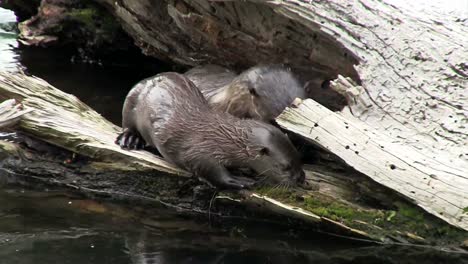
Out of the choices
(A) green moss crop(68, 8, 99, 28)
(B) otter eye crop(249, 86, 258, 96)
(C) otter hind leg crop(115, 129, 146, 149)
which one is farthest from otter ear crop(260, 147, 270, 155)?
(A) green moss crop(68, 8, 99, 28)

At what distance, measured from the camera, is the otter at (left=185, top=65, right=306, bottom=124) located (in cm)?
460

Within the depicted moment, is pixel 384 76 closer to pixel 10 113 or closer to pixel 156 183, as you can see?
pixel 156 183

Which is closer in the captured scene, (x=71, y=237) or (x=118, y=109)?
(x=71, y=237)

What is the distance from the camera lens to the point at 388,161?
3896 millimetres

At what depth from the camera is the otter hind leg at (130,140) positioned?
15.9 ft

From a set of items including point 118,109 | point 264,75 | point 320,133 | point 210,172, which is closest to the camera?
point 320,133

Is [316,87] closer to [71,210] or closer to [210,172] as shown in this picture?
[210,172]

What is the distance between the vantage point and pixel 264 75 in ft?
15.5

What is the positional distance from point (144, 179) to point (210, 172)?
59cm

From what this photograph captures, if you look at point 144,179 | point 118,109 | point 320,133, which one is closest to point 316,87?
point 320,133

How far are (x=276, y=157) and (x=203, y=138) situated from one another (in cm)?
51

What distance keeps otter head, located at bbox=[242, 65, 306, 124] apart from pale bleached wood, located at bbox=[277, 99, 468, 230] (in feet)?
1.41

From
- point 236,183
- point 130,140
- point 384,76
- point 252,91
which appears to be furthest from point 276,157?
point 130,140

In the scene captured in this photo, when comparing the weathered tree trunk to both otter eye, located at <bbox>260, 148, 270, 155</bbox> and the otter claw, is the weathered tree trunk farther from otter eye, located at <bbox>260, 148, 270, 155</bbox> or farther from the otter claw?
the otter claw
